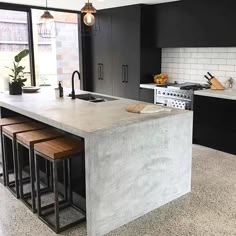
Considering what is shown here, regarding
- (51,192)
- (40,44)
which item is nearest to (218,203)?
(51,192)

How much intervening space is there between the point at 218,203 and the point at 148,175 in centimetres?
83

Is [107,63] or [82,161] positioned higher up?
[107,63]

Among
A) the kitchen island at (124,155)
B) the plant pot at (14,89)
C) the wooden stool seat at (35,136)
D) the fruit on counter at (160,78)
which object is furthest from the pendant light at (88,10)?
the fruit on counter at (160,78)

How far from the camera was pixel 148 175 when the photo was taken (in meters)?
2.82

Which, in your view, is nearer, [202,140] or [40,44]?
[202,140]

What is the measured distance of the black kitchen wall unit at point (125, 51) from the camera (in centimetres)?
546

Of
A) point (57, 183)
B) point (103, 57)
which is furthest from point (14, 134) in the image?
point (103, 57)

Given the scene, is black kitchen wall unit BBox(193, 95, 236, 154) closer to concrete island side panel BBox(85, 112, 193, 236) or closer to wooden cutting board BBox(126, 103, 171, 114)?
concrete island side panel BBox(85, 112, 193, 236)

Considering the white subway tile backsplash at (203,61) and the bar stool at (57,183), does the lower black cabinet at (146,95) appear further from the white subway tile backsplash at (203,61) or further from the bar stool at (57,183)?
the bar stool at (57,183)

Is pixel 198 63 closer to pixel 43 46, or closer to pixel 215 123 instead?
pixel 215 123

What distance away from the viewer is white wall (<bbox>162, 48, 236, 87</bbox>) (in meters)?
4.83

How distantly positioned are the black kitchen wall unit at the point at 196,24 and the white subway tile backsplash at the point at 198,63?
0.37m

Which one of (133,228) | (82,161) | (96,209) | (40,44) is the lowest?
(133,228)

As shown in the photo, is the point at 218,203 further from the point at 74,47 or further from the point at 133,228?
the point at 74,47
